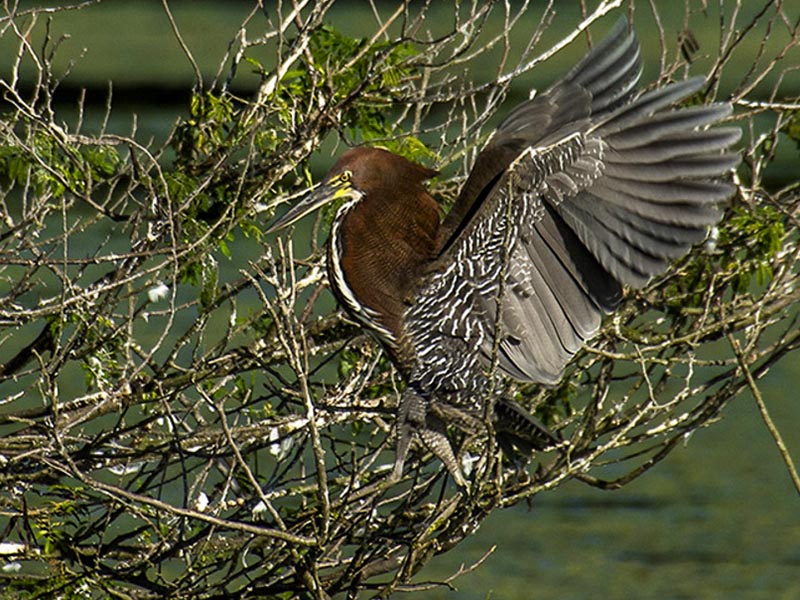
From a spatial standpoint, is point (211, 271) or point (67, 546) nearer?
point (67, 546)

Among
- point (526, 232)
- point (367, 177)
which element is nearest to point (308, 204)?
point (367, 177)

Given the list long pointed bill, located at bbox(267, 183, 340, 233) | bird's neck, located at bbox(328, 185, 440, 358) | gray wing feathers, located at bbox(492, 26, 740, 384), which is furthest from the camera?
bird's neck, located at bbox(328, 185, 440, 358)

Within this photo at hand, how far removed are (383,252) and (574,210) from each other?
521 mm

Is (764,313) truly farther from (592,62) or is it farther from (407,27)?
(407,27)

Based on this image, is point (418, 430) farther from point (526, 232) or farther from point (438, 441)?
point (526, 232)

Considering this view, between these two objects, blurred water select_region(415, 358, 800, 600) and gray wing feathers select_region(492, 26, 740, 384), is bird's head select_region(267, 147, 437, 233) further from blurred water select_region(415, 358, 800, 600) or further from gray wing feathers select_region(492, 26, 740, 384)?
blurred water select_region(415, 358, 800, 600)

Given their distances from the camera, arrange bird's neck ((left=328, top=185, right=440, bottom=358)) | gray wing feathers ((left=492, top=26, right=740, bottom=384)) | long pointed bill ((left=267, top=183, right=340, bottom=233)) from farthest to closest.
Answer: bird's neck ((left=328, top=185, right=440, bottom=358)), long pointed bill ((left=267, top=183, right=340, bottom=233)), gray wing feathers ((left=492, top=26, right=740, bottom=384))

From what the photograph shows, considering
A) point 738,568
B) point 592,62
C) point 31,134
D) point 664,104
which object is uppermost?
point 31,134

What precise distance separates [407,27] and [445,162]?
17.2 inches

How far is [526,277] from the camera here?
12.2 ft

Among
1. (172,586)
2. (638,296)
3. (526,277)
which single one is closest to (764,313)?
(638,296)

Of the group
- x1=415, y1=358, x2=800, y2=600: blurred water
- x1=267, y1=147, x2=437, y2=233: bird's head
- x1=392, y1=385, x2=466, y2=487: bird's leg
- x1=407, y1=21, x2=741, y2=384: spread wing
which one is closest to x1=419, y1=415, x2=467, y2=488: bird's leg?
x1=392, y1=385, x2=466, y2=487: bird's leg

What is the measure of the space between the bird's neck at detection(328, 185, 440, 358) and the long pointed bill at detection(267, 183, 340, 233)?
8cm

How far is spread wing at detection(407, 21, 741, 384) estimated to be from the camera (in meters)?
3.54
